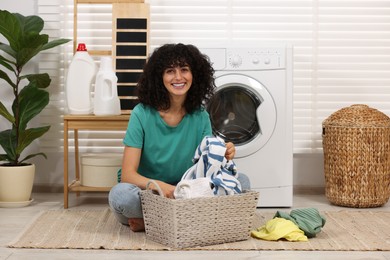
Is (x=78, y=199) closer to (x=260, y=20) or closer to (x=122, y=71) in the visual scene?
(x=122, y=71)

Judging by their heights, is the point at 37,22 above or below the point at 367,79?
above

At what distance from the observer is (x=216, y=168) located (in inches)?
113

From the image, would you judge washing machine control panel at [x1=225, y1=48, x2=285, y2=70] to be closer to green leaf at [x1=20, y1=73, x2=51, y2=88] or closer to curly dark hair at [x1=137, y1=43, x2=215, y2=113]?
curly dark hair at [x1=137, y1=43, x2=215, y2=113]

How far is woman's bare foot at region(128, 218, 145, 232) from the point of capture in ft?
10.2

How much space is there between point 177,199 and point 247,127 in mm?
1140

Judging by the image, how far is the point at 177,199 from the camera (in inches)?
107

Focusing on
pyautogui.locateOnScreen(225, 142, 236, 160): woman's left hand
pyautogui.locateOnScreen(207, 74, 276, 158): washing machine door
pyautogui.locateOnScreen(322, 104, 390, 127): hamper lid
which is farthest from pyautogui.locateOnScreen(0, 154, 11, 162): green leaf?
pyautogui.locateOnScreen(322, 104, 390, 127): hamper lid

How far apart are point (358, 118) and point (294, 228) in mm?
1064

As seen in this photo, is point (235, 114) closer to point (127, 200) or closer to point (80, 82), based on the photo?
point (80, 82)

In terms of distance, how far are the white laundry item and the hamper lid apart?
1268 mm

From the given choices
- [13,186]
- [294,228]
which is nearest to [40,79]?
[13,186]

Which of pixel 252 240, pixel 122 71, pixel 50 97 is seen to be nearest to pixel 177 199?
pixel 252 240

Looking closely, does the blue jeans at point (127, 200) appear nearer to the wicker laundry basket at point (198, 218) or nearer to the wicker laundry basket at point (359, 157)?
the wicker laundry basket at point (198, 218)

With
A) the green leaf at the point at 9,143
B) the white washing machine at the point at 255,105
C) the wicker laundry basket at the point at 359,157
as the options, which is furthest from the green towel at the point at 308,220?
the green leaf at the point at 9,143
